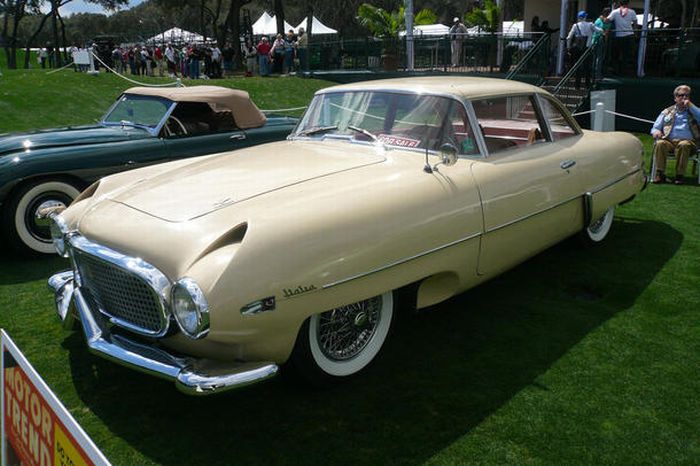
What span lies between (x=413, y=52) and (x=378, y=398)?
15.9 meters

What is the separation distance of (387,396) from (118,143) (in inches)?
173

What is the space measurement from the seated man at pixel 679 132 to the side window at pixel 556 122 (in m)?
3.74

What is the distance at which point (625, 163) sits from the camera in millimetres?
5586

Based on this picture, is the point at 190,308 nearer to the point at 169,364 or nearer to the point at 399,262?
the point at 169,364

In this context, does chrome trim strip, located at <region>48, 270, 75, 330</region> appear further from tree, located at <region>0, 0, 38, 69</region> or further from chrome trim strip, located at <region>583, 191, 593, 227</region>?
tree, located at <region>0, 0, 38, 69</region>

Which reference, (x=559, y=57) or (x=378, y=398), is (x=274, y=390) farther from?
(x=559, y=57)

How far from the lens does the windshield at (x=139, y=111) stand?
275 inches

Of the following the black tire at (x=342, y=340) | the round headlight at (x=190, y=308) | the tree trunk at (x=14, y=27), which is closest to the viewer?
the round headlight at (x=190, y=308)

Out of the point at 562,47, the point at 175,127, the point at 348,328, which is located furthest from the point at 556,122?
the point at 562,47

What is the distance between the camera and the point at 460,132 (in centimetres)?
420

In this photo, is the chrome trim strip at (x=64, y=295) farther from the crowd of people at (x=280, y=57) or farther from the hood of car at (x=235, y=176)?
the crowd of people at (x=280, y=57)

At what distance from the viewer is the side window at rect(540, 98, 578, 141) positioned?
5012 millimetres

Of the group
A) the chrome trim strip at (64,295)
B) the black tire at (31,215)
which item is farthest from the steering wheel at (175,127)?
the chrome trim strip at (64,295)

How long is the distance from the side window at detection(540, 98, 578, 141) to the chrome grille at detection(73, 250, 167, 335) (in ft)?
11.2
